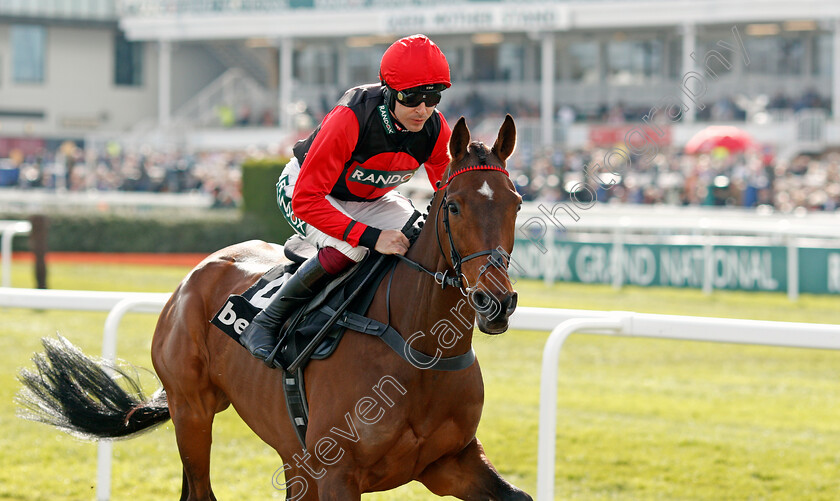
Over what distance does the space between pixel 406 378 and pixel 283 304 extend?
0.51m

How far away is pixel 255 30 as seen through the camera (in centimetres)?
3030

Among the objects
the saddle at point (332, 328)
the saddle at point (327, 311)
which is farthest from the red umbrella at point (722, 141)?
the saddle at point (327, 311)

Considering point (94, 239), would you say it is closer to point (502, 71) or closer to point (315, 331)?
point (315, 331)

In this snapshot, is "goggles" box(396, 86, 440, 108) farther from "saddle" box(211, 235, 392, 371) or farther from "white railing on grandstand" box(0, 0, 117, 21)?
"white railing on grandstand" box(0, 0, 117, 21)

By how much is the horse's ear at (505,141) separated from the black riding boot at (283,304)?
2.15 ft

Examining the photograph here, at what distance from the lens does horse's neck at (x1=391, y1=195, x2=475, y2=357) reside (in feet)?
8.93

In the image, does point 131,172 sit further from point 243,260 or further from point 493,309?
point 493,309

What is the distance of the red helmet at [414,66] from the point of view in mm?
2768

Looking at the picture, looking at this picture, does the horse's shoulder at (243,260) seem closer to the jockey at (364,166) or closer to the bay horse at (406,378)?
the bay horse at (406,378)

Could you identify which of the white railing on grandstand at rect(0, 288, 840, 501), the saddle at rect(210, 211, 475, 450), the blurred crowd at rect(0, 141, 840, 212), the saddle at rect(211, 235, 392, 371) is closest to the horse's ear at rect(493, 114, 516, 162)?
→ the saddle at rect(210, 211, 475, 450)

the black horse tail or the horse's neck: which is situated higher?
the horse's neck

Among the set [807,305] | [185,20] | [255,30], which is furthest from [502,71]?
[807,305]

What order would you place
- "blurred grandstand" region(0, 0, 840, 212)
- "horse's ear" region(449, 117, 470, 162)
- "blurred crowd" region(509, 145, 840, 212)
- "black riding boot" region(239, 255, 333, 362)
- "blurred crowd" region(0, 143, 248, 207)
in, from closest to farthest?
1. "horse's ear" region(449, 117, 470, 162)
2. "black riding boot" region(239, 255, 333, 362)
3. "blurred crowd" region(509, 145, 840, 212)
4. "blurred grandstand" region(0, 0, 840, 212)
5. "blurred crowd" region(0, 143, 248, 207)

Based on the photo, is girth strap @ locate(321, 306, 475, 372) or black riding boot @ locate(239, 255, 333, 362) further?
black riding boot @ locate(239, 255, 333, 362)
